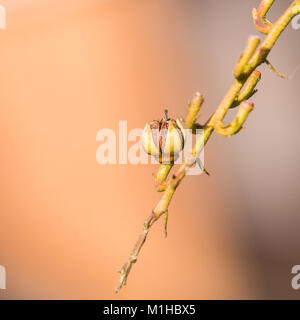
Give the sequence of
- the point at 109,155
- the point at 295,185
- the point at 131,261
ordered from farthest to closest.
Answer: the point at 295,185 → the point at 109,155 → the point at 131,261

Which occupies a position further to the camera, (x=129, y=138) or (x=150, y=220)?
(x=129, y=138)

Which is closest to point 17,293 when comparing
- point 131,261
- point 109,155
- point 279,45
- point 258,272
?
point 109,155

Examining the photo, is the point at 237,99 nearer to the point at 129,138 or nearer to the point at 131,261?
the point at 131,261

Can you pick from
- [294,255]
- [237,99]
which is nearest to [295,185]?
[294,255]

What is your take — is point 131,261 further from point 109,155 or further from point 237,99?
point 109,155

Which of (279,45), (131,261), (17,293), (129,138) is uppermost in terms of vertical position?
(279,45)

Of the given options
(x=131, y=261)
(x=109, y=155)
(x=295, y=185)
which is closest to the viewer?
(x=131, y=261)

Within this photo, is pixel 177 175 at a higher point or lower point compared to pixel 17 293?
higher
